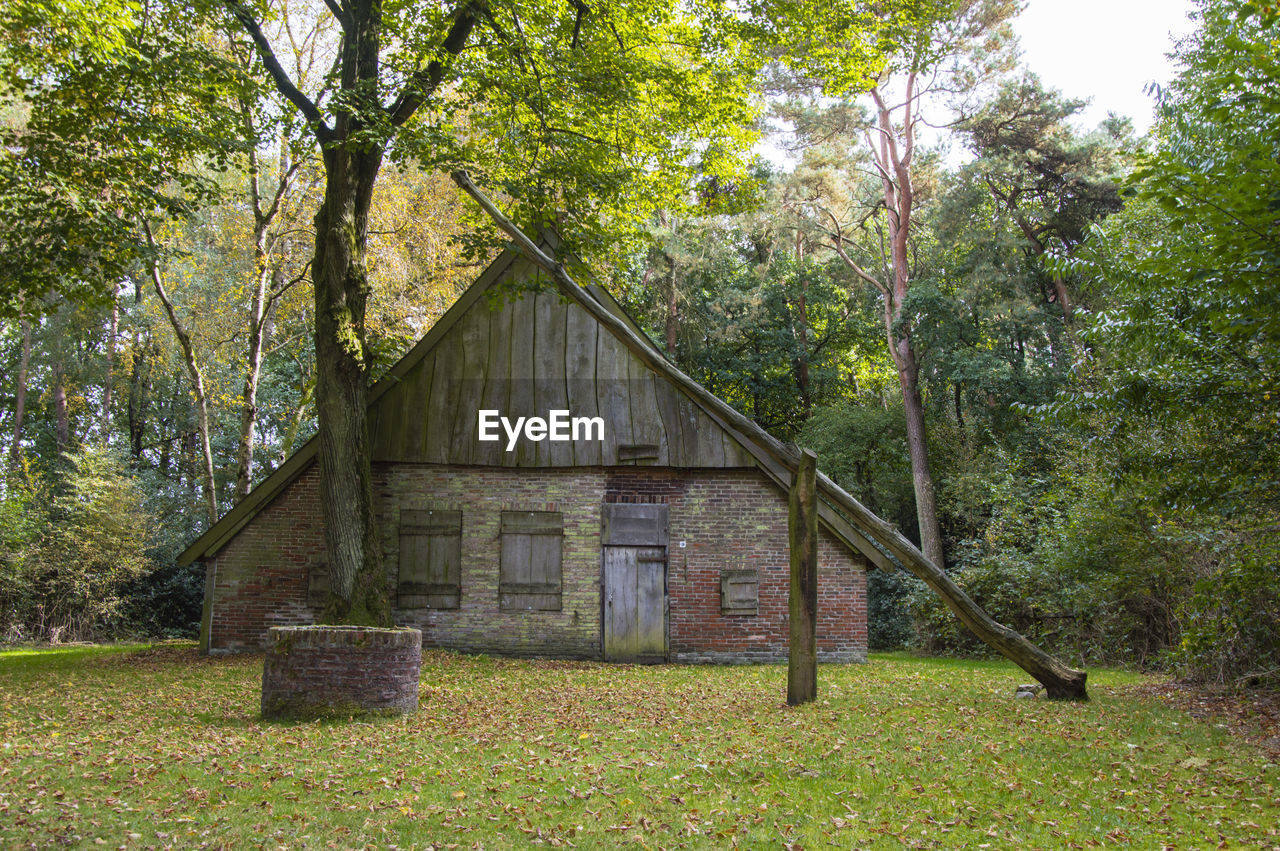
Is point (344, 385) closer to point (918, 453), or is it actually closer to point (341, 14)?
point (341, 14)

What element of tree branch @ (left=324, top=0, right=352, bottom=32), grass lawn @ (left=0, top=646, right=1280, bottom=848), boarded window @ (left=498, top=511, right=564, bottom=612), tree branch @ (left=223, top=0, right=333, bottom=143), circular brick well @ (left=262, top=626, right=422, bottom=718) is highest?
tree branch @ (left=324, top=0, right=352, bottom=32)

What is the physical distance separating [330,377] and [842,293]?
880 inches

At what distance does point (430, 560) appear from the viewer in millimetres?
14102

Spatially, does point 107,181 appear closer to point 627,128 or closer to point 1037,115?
point 627,128

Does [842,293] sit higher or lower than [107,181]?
higher

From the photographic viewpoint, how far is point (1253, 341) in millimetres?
8586

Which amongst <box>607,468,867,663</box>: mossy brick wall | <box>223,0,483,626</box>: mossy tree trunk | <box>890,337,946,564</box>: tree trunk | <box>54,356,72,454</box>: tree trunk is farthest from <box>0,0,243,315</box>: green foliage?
<box>54,356,72,454</box>: tree trunk

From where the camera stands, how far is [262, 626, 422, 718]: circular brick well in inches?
313

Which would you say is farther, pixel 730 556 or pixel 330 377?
pixel 730 556

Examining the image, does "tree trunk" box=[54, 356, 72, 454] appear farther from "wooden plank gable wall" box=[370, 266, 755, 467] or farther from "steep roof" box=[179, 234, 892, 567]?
"wooden plank gable wall" box=[370, 266, 755, 467]

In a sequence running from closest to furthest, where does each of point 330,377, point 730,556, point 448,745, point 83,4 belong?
1. point 448,745
2. point 83,4
3. point 330,377
4. point 730,556

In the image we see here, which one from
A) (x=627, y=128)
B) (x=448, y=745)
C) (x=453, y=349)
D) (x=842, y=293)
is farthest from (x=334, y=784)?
(x=842, y=293)

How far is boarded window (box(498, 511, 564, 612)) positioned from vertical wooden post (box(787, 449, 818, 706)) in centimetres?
600

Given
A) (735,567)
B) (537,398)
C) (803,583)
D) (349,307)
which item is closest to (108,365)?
(537,398)
